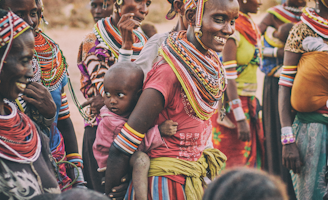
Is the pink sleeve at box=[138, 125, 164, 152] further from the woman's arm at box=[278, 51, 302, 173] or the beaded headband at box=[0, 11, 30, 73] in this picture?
the woman's arm at box=[278, 51, 302, 173]

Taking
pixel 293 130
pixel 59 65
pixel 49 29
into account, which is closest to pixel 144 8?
pixel 59 65

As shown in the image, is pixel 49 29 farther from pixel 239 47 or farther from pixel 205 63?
pixel 205 63

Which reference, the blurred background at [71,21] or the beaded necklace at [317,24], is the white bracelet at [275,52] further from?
the blurred background at [71,21]

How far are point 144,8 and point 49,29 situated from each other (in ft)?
50.5

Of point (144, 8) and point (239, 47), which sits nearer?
point (144, 8)

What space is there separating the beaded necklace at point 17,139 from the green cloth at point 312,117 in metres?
2.77

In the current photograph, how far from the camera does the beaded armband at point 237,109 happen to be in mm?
4707

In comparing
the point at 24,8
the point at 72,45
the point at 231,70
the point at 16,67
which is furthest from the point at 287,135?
the point at 72,45

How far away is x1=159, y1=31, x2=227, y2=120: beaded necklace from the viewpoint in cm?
243

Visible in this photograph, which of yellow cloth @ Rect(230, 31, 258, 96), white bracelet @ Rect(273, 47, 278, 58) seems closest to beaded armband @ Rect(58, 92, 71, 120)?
yellow cloth @ Rect(230, 31, 258, 96)

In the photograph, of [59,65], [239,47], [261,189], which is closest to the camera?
[261,189]

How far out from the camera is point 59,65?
2982mm

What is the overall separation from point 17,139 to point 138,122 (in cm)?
78

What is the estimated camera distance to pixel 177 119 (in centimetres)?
252
